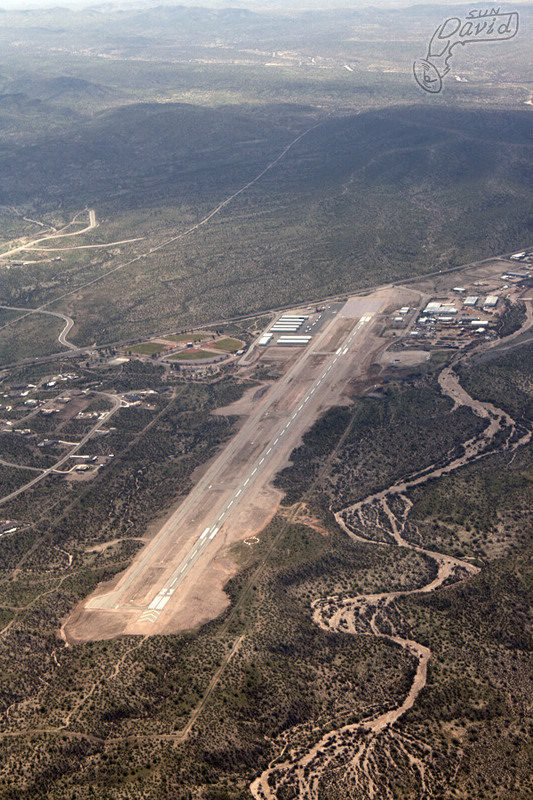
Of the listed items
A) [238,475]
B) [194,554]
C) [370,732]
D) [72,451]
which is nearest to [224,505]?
[238,475]

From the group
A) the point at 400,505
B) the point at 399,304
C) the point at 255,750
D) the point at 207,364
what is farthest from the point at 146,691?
the point at 399,304

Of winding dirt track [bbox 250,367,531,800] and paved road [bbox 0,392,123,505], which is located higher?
winding dirt track [bbox 250,367,531,800]

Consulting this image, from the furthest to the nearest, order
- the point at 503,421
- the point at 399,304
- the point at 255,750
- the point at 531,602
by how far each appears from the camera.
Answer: the point at 399,304 < the point at 503,421 < the point at 531,602 < the point at 255,750

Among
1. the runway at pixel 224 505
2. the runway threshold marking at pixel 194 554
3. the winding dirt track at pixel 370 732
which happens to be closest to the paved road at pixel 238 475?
the runway threshold marking at pixel 194 554

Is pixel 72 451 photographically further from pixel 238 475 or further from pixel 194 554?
pixel 194 554

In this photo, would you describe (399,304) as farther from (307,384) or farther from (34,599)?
(34,599)

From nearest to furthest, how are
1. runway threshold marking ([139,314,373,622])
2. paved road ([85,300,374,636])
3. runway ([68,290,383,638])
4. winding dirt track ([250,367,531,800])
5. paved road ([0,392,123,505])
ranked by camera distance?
winding dirt track ([250,367,531,800]) < runway threshold marking ([139,314,373,622]) < runway ([68,290,383,638]) < paved road ([85,300,374,636]) < paved road ([0,392,123,505])

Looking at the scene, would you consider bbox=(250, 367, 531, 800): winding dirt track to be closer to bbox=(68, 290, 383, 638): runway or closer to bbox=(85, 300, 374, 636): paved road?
bbox=(68, 290, 383, 638): runway

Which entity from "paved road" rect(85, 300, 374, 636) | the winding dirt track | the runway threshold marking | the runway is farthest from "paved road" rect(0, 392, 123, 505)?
the winding dirt track

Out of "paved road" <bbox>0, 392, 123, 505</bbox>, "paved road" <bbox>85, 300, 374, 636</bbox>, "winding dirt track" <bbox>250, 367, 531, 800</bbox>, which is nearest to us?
"winding dirt track" <bbox>250, 367, 531, 800</bbox>
